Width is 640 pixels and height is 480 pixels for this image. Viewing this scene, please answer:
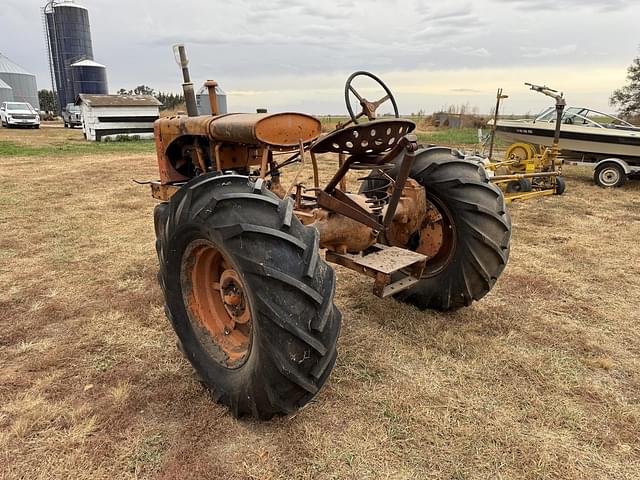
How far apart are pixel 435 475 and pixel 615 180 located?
9228 millimetres

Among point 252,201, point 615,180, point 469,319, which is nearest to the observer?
point 252,201

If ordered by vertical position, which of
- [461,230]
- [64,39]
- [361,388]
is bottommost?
[361,388]

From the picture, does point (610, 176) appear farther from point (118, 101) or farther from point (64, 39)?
point (64, 39)

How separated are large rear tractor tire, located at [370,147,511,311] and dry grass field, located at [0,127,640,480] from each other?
30 cm

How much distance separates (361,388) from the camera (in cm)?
259

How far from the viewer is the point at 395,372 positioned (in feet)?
9.04

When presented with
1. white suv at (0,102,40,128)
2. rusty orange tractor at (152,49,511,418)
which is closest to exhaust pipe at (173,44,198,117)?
rusty orange tractor at (152,49,511,418)

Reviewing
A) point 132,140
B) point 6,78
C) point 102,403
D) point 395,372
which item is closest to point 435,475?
point 395,372

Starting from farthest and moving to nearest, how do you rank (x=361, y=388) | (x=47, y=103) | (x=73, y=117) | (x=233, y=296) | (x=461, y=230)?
(x=47, y=103), (x=73, y=117), (x=461, y=230), (x=361, y=388), (x=233, y=296)

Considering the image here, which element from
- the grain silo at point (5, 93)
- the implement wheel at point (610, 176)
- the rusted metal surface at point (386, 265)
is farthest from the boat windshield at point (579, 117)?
the grain silo at point (5, 93)

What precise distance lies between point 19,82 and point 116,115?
46179 mm

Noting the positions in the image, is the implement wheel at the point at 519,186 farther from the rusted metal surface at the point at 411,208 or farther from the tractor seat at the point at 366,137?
the tractor seat at the point at 366,137

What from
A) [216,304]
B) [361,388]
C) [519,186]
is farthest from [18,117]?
[361,388]

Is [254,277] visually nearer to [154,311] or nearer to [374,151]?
[374,151]
